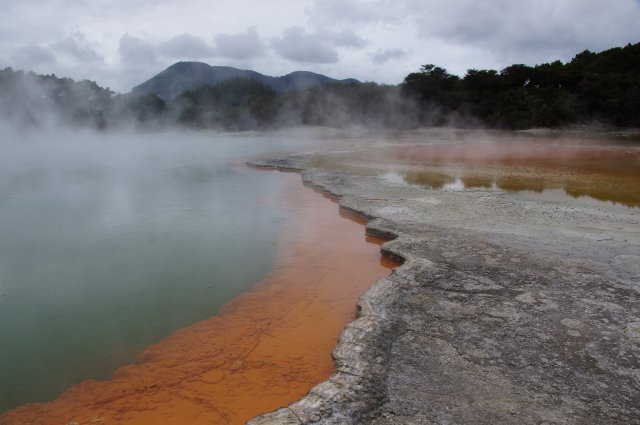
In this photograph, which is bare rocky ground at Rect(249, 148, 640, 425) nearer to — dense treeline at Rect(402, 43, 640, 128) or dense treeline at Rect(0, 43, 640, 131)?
dense treeline at Rect(402, 43, 640, 128)

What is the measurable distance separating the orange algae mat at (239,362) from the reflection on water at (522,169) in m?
4.38

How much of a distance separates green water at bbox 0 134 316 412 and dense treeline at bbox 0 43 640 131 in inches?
741

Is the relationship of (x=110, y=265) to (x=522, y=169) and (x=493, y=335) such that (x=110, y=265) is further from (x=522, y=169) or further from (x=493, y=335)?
(x=522, y=169)

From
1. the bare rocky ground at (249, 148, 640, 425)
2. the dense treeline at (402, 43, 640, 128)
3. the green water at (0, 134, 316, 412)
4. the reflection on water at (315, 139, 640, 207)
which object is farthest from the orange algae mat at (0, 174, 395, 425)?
the dense treeline at (402, 43, 640, 128)

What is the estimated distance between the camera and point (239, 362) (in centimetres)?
294

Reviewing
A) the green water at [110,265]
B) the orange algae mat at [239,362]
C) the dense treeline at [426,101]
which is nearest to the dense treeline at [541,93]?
the dense treeline at [426,101]

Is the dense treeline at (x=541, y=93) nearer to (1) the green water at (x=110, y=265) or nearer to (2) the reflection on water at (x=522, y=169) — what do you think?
(2) the reflection on water at (x=522, y=169)

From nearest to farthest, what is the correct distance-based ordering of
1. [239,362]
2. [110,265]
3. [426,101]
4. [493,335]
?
[493,335] → [239,362] → [110,265] → [426,101]

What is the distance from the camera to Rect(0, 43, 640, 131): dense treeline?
23.2 metres

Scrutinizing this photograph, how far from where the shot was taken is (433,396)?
222 centimetres

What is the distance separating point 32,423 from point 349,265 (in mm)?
2923

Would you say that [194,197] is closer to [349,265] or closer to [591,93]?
[349,265]

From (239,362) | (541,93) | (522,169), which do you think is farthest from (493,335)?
(541,93)

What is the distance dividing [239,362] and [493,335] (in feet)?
5.38
